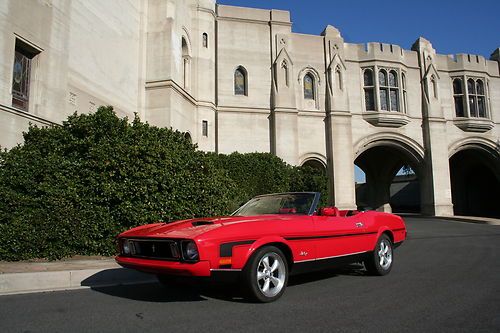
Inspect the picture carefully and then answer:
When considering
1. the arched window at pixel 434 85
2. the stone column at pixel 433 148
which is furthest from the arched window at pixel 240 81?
the arched window at pixel 434 85

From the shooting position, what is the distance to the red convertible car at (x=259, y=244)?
4305mm

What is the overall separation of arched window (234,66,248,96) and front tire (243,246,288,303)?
764 inches

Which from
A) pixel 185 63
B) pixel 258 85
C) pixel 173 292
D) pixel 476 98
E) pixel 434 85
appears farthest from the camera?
pixel 476 98

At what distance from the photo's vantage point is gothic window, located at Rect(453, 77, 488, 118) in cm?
2817

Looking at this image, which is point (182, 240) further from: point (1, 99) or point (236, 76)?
point (236, 76)

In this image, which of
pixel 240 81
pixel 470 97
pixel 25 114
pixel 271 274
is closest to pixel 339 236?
pixel 271 274

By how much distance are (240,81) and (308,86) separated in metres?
4.30

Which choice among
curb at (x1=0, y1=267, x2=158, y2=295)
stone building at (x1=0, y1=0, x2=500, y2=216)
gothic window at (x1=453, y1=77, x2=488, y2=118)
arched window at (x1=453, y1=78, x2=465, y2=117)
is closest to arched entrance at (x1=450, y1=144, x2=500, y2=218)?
stone building at (x1=0, y1=0, x2=500, y2=216)

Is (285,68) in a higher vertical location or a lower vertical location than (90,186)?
higher

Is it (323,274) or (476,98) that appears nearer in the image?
(323,274)

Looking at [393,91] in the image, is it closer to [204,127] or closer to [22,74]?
[204,127]

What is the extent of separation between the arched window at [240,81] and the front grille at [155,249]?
19249 mm

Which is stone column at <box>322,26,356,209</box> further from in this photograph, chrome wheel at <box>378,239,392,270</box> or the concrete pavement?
the concrete pavement

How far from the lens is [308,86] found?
2480 cm
